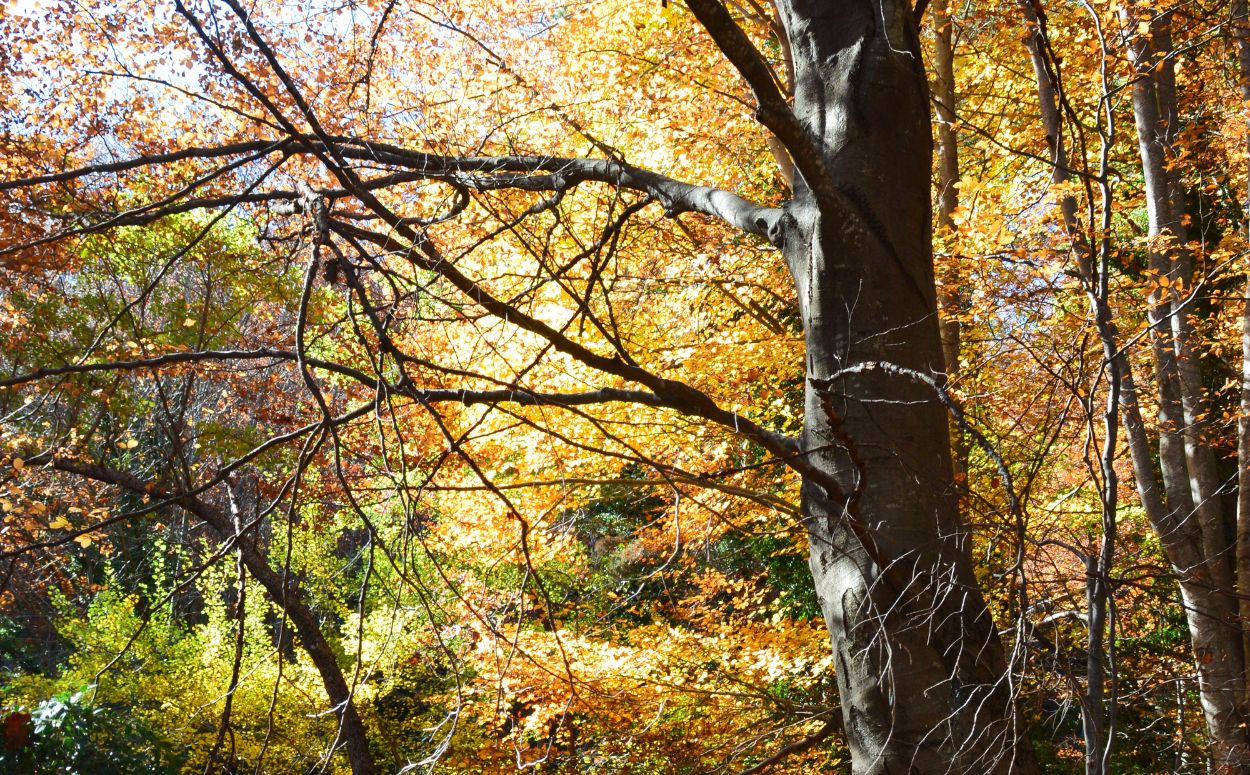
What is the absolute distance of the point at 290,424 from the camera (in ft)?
28.3

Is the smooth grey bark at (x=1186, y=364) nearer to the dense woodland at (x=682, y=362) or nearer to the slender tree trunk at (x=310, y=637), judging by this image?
the dense woodland at (x=682, y=362)

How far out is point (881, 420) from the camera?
7.95 ft

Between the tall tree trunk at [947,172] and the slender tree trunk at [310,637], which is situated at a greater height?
the tall tree trunk at [947,172]

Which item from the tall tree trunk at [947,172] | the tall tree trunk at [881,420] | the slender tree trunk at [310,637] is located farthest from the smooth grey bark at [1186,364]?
the slender tree trunk at [310,637]

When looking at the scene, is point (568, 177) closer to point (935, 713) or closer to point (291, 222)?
point (935, 713)

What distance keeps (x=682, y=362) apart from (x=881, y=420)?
167 inches

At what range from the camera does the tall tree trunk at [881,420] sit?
2246mm

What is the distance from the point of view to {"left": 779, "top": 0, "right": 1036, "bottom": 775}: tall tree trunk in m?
2.25

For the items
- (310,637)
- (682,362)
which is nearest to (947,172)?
(682,362)

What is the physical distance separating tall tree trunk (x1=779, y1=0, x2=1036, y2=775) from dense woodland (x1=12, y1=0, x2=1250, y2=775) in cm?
1

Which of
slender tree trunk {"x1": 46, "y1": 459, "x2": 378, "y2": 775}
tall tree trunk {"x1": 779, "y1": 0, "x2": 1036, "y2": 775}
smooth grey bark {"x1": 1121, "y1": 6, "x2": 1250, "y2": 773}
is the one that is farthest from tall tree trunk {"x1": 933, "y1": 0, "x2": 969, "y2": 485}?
slender tree trunk {"x1": 46, "y1": 459, "x2": 378, "y2": 775}

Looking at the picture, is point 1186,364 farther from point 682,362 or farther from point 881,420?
point 881,420

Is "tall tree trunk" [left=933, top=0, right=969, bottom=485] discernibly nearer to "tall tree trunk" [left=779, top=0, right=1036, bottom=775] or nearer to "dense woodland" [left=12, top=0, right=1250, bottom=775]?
"dense woodland" [left=12, top=0, right=1250, bottom=775]

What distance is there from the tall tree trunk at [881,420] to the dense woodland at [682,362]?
12 mm
